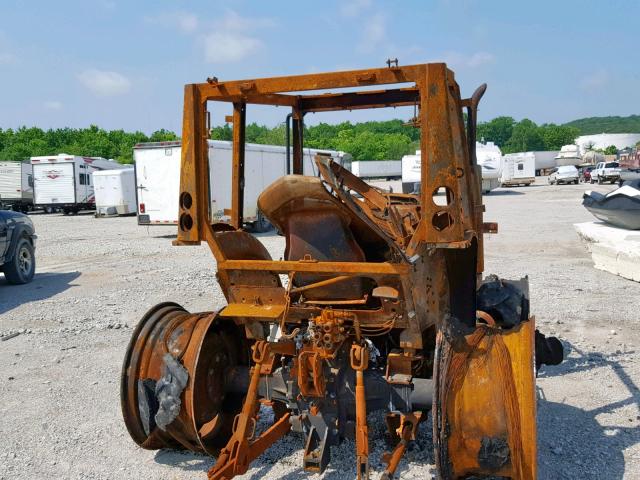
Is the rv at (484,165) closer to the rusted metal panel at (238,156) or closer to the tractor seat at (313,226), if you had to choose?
the rusted metal panel at (238,156)

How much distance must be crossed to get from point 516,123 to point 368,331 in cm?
14817

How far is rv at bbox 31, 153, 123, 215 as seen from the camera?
2942 cm

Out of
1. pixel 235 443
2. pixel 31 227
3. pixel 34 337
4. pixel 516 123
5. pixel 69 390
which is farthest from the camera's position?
pixel 516 123

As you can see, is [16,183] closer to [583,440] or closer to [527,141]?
[583,440]

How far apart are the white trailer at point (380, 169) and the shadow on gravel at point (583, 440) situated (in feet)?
190

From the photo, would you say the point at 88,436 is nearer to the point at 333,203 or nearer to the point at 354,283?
the point at 354,283

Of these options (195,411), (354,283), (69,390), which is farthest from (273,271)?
(69,390)

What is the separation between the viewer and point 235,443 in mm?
3691

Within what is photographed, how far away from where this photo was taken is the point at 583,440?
4508mm

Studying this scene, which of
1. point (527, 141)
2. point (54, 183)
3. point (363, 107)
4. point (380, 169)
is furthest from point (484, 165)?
point (527, 141)

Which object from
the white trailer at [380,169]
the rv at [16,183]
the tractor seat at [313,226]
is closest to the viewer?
the tractor seat at [313,226]

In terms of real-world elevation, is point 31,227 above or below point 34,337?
above

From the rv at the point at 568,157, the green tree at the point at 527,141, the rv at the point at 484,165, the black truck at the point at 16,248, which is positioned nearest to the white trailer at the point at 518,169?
the rv at the point at 484,165

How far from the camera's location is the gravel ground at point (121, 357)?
432 centimetres
